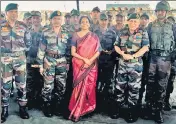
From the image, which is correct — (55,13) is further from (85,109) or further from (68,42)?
(85,109)

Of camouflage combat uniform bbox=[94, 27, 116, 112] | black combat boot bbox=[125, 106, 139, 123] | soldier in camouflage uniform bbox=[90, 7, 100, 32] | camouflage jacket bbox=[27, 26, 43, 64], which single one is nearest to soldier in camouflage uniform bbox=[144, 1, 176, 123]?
black combat boot bbox=[125, 106, 139, 123]

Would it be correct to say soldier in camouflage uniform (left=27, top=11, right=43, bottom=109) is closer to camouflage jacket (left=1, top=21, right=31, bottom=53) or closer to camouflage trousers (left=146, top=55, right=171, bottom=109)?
camouflage jacket (left=1, top=21, right=31, bottom=53)

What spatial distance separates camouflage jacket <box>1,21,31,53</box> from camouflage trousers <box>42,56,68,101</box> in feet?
1.71

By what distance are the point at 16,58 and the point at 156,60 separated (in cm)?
235

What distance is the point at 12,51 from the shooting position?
15.9 feet

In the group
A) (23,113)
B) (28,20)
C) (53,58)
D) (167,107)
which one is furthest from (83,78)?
(167,107)

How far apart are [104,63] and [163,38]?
1203mm

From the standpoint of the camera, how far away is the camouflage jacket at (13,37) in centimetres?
483

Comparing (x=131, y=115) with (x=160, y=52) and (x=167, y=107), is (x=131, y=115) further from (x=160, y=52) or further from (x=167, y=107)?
(x=160, y=52)

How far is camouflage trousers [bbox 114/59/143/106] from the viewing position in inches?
197

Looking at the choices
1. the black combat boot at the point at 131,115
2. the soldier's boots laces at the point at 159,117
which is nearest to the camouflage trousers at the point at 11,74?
the black combat boot at the point at 131,115

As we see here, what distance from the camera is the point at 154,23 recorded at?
5117mm

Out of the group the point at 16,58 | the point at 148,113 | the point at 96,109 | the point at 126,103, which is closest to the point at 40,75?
the point at 16,58

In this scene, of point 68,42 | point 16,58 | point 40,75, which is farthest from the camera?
point 40,75
